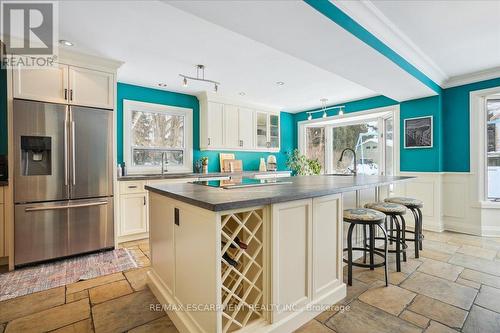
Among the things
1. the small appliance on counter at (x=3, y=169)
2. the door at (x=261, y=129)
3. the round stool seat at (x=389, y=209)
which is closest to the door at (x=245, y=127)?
the door at (x=261, y=129)

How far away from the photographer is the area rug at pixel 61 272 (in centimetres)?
222

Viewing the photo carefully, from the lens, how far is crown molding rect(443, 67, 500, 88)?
3.52 m

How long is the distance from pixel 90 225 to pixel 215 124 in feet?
8.66

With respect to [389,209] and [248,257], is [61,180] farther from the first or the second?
[389,209]

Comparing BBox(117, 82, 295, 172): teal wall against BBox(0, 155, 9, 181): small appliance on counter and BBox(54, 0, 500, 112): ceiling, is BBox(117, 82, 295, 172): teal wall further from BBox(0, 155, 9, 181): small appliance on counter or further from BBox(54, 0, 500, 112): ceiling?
BBox(0, 155, 9, 181): small appliance on counter

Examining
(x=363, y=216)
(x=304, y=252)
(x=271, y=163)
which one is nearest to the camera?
(x=304, y=252)

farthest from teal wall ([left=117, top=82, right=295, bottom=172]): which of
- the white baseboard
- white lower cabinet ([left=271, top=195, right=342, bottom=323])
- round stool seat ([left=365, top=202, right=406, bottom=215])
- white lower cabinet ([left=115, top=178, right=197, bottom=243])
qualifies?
white lower cabinet ([left=271, top=195, right=342, bottom=323])

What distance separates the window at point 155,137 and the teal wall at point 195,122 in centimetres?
9

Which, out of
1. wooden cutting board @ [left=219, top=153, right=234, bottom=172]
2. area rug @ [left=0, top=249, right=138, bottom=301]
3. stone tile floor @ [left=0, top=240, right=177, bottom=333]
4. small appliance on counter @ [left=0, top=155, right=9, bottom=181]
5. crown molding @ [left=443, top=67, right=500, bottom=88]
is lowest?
stone tile floor @ [left=0, top=240, right=177, bottom=333]

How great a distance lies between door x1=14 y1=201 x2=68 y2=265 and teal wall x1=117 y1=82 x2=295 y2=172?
139cm

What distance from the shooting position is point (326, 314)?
1.81m

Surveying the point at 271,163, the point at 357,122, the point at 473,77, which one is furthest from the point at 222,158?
the point at 473,77

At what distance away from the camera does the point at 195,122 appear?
4.73 metres

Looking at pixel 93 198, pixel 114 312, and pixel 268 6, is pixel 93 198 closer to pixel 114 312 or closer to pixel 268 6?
pixel 114 312
